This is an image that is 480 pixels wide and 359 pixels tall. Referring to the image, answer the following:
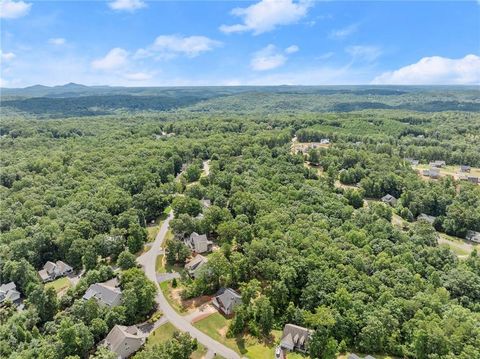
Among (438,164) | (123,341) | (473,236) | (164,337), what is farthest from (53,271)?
(438,164)

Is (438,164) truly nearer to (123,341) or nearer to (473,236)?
(473,236)

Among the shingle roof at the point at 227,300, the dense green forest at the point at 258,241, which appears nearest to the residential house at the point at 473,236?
the dense green forest at the point at 258,241

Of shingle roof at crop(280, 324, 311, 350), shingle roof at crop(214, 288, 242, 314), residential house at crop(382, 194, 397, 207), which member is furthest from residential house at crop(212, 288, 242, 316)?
residential house at crop(382, 194, 397, 207)

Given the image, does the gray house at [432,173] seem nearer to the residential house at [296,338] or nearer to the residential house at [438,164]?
the residential house at [438,164]

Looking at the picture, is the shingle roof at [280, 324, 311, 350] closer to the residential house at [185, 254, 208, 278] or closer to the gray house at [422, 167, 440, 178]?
the residential house at [185, 254, 208, 278]

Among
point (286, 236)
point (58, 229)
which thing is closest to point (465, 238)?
point (286, 236)

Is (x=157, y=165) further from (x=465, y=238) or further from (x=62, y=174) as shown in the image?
(x=465, y=238)
